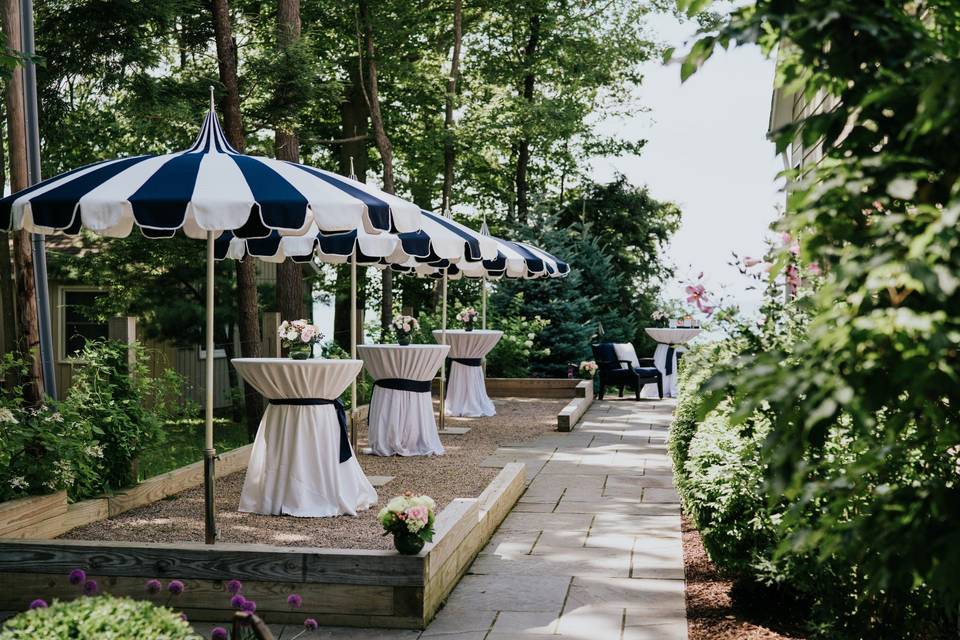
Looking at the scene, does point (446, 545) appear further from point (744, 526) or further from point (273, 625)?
point (744, 526)

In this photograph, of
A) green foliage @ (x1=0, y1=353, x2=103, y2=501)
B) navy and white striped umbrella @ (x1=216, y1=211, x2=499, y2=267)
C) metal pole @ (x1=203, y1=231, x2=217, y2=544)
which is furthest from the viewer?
navy and white striped umbrella @ (x1=216, y1=211, x2=499, y2=267)

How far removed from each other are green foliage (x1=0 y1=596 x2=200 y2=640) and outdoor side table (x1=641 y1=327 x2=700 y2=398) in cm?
1546

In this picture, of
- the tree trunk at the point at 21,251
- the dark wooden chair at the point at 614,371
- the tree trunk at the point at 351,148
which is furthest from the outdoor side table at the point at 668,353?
the tree trunk at the point at 21,251

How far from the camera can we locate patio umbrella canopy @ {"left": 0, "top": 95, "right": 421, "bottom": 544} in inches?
210

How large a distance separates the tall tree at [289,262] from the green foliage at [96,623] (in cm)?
1076

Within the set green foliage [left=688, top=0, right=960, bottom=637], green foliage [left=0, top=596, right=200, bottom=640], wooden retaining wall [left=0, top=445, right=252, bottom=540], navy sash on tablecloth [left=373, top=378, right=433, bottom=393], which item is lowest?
wooden retaining wall [left=0, top=445, right=252, bottom=540]

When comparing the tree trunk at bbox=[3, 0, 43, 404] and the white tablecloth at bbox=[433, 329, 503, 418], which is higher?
the tree trunk at bbox=[3, 0, 43, 404]

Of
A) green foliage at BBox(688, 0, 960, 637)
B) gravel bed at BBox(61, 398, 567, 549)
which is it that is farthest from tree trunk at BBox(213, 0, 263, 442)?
green foliage at BBox(688, 0, 960, 637)

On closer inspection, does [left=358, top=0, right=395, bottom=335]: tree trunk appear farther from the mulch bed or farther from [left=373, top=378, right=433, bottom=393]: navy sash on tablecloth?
the mulch bed

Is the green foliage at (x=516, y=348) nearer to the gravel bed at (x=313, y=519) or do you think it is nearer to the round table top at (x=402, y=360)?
the gravel bed at (x=313, y=519)

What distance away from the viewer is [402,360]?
972cm

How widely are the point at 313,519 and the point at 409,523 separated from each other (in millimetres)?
2432

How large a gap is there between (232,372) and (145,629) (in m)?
16.1

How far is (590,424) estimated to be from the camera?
13.4m
